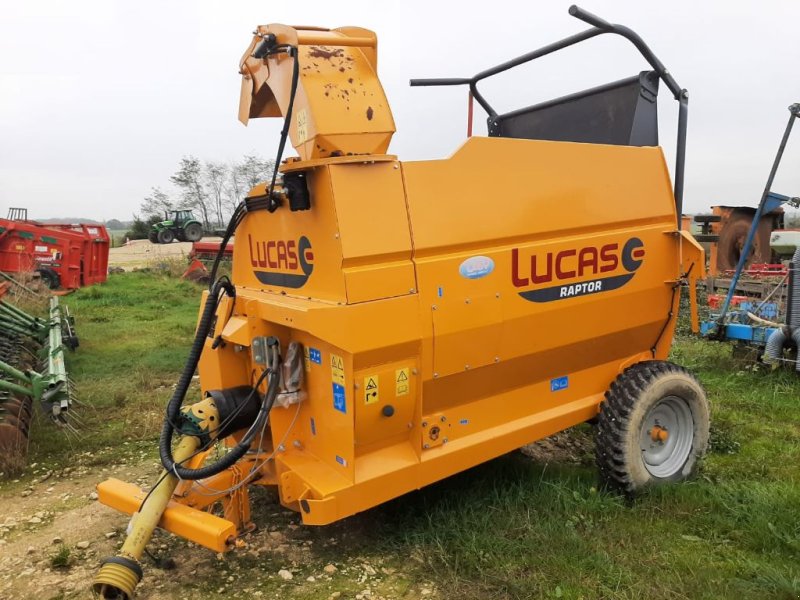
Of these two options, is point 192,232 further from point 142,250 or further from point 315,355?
point 315,355

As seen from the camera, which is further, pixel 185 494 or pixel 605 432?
pixel 605 432

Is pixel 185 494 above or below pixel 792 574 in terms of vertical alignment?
above

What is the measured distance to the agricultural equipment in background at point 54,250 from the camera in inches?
478

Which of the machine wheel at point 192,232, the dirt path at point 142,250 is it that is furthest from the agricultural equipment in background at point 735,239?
the machine wheel at point 192,232

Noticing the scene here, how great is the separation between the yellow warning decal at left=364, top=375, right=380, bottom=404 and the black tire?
24485 millimetres

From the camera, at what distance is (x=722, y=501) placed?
3303mm

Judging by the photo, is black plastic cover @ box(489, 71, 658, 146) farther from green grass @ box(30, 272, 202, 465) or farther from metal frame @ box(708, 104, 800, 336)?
green grass @ box(30, 272, 202, 465)

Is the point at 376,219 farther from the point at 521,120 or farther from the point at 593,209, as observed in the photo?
the point at 521,120

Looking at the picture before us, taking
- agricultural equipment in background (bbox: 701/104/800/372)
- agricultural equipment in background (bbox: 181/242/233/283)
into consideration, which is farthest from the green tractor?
agricultural equipment in background (bbox: 701/104/800/372)

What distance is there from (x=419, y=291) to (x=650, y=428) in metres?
1.89

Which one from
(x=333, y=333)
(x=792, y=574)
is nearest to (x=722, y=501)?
(x=792, y=574)

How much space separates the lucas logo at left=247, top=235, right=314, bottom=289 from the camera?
287cm

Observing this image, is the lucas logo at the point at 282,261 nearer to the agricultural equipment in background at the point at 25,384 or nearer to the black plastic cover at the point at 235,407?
the black plastic cover at the point at 235,407

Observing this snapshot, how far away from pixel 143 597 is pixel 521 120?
3979 millimetres
